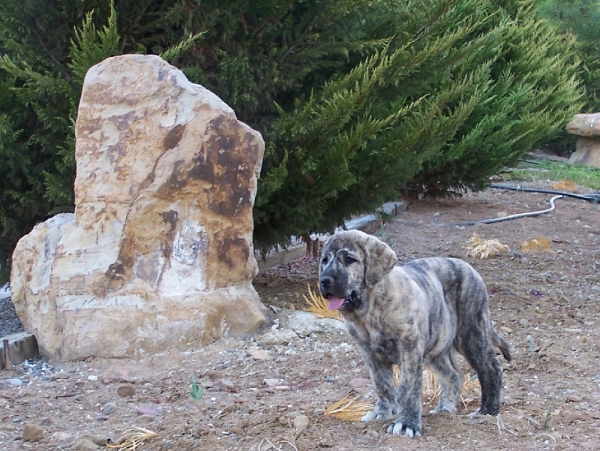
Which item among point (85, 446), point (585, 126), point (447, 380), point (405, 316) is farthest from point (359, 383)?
point (585, 126)

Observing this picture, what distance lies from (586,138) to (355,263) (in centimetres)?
1955

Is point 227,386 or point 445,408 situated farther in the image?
point 227,386

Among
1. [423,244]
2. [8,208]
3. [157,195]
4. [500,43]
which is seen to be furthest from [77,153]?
[500,43]

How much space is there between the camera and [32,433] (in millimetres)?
4148

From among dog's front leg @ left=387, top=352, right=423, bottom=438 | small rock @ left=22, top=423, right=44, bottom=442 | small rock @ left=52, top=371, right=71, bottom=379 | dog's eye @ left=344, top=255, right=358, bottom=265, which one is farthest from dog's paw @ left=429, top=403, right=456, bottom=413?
small rock @ left=52, top=371, right=71, bottom=379

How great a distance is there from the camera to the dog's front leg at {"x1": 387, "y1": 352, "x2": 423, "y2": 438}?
398 cm

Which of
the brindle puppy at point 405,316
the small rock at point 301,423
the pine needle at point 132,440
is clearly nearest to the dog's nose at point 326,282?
the brindle puppy at point 405,316

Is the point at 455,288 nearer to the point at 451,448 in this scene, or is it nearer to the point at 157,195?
the point at 451,448

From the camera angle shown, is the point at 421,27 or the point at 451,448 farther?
the point at 421,27

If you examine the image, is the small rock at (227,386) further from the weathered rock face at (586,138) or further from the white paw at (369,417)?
the weathered rock face at (586,138)

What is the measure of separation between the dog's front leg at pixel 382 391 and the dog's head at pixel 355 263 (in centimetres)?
45

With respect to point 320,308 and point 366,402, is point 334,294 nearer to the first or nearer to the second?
point 366,402

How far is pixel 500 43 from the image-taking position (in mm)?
13328

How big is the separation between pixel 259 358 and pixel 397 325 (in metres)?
1.86
